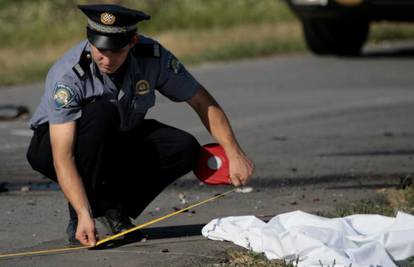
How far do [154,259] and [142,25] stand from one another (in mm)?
13396

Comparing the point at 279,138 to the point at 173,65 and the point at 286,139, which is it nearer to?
the point at 286,139

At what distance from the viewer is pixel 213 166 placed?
5.86 metres

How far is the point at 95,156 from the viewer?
551cm

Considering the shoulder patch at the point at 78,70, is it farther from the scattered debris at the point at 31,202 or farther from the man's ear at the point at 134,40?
the scattered debris at the point at 31,202

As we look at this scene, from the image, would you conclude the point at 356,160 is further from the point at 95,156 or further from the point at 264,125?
the point at 95,156

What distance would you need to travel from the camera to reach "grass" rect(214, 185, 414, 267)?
17.7 feet

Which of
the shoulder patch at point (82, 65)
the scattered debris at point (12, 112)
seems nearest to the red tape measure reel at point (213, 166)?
the shoulder patch at point (82, 65)

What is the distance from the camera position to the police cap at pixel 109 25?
17.3 ft

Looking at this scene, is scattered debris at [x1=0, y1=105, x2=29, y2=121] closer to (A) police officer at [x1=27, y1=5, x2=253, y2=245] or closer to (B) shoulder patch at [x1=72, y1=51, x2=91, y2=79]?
(A) police officer at [x1=27, y1=5, x2=253, y2=245]

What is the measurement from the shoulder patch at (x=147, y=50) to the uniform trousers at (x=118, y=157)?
29 centimetres

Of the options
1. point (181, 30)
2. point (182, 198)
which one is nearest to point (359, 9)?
point (181, 30)

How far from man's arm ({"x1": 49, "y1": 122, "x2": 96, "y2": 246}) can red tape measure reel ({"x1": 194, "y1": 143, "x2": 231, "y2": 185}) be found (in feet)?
2.42

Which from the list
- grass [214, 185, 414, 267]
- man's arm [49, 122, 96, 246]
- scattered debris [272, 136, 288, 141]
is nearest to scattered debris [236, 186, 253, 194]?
grass [214, 185, 414, 267]

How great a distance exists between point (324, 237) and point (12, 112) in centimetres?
573
